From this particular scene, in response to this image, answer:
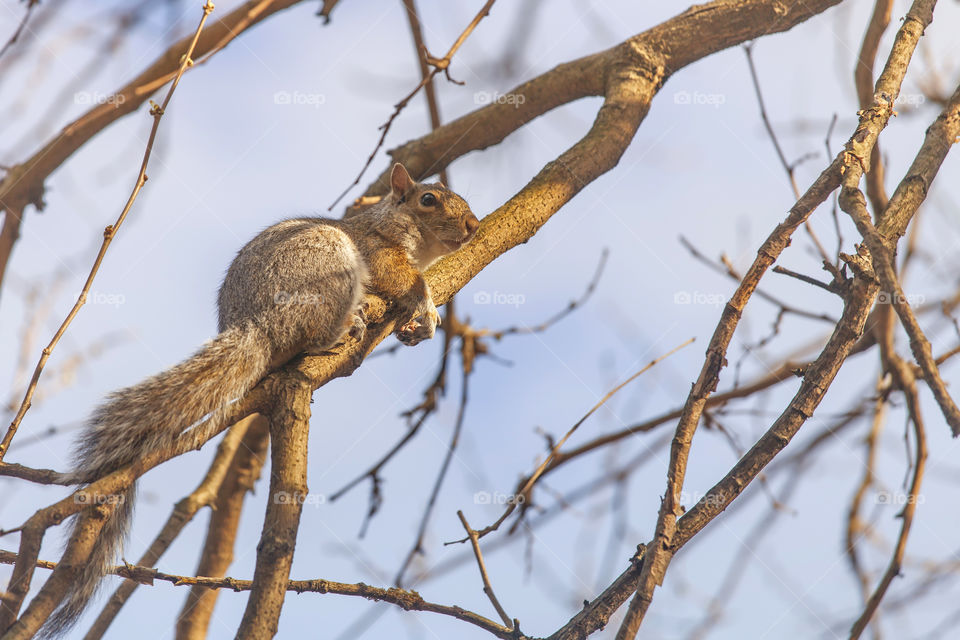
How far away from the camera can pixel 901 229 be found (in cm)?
239

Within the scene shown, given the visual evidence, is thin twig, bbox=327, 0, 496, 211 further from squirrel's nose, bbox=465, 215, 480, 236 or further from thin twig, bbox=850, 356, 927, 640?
thin twig, bbox=850, 356, 927, 640

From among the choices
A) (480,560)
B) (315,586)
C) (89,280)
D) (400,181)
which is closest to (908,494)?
(480,560)

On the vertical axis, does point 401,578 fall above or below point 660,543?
above

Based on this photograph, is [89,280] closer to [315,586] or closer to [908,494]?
[315,586]

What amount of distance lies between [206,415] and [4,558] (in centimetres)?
74

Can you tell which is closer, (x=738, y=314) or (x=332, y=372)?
(x=738, y=314)

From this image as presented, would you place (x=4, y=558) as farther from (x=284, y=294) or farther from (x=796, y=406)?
(x=796, y=406)

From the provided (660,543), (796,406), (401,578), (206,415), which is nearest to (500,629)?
(660,543)

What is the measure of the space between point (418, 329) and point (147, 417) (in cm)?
126

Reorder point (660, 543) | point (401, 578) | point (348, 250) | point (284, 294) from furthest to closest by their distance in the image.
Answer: point (401, 578) → point (348, 250) → point (284, 294) → point (660, 543)

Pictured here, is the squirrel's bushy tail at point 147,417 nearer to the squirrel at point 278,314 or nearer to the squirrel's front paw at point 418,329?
the squirrel at point 278,314

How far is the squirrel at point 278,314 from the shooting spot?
2615 millimetres

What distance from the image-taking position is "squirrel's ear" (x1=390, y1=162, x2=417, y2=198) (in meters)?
4.27

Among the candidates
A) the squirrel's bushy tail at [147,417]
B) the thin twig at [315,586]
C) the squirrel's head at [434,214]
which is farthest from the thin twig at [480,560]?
the squirrel's head at [434,214]
